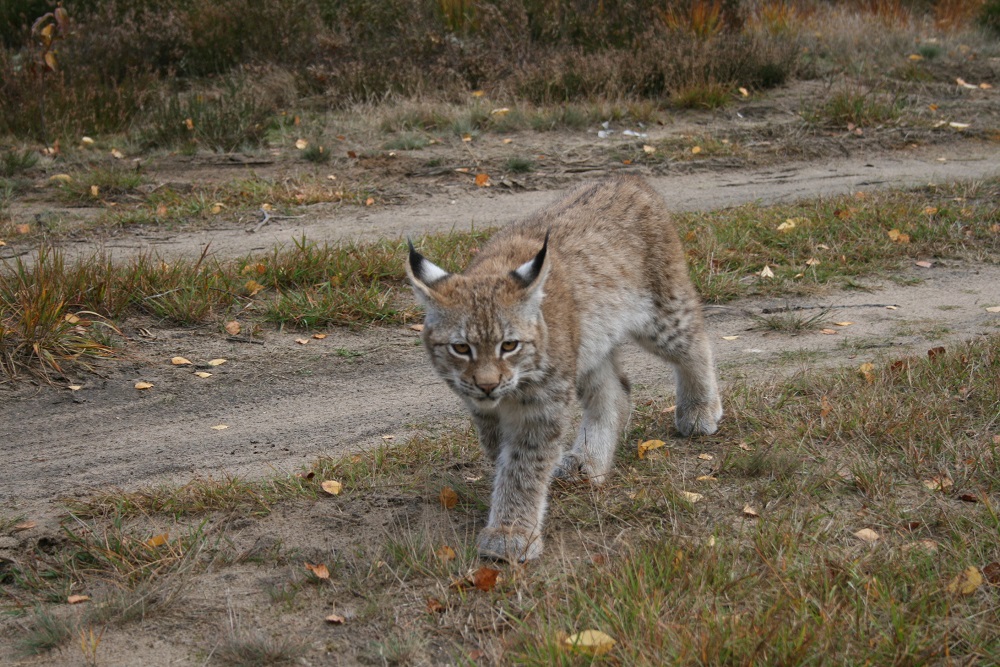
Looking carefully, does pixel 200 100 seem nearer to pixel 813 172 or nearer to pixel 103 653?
pixel 813 172

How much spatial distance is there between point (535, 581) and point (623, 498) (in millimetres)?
897

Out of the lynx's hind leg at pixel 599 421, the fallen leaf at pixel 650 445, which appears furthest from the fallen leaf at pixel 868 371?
the lynx's hind leg at pixel 599 421

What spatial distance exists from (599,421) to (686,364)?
0.61 meters

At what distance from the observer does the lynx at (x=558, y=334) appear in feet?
14.3

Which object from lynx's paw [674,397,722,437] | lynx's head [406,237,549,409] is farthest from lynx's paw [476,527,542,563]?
lynx's paw [674,397,722,437]

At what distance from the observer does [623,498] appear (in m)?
4.79

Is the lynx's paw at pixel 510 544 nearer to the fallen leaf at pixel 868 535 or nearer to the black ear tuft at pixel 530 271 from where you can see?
the black ear tuft at pixel 530 271

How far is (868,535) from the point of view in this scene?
419cm

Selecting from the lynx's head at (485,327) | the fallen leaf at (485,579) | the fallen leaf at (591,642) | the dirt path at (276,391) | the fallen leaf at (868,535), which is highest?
the lynx's head at (485,327)

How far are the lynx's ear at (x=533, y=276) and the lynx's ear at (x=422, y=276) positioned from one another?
367 mm

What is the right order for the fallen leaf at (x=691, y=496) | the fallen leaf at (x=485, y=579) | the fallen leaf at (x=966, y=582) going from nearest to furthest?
the fallen leaf at (x=966, y=582) → the fallen leaf at (x=485, y=579) → the fallen leaf at (x=691, y=496)

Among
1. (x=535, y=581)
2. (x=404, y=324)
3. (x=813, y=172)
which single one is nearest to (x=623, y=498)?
(x=535, y=581)

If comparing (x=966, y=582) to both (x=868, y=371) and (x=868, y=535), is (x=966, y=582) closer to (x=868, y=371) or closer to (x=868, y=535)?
(x=868, y=535)

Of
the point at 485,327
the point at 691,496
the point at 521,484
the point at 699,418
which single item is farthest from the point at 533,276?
the point at 699,418
